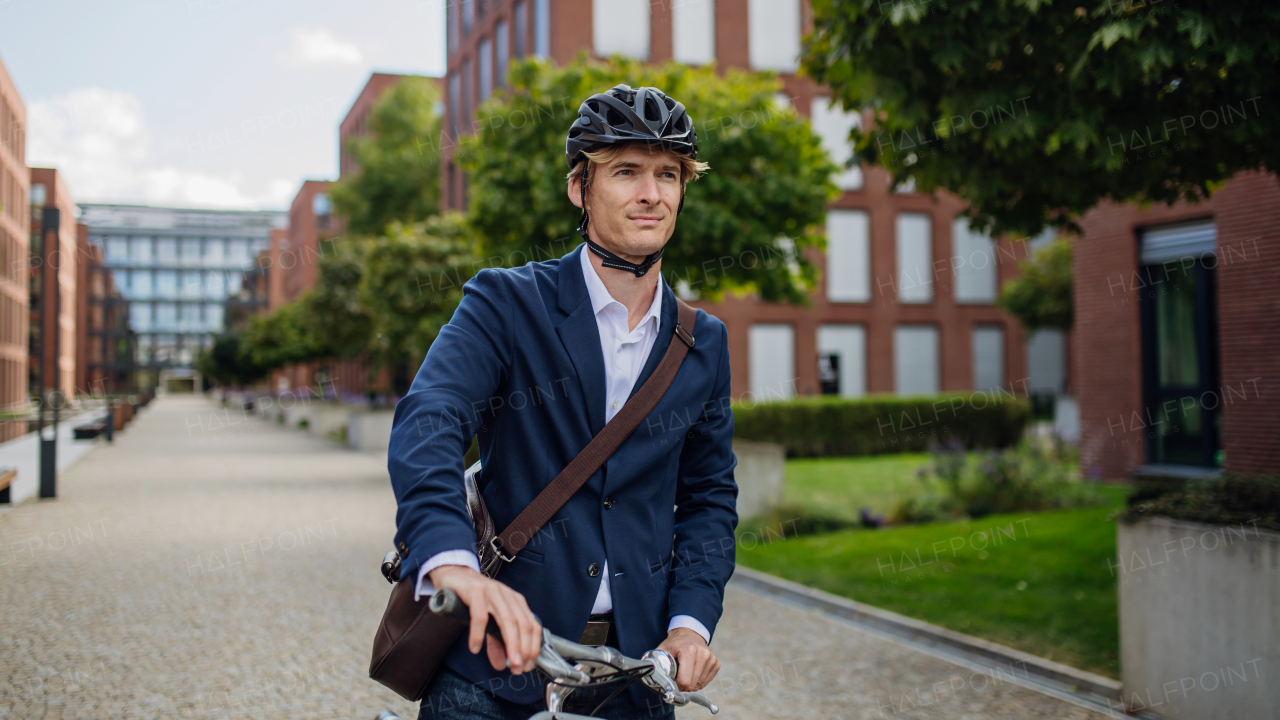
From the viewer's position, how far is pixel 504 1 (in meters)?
34.0

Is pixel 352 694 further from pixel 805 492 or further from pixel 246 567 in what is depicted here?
pixel 805 492

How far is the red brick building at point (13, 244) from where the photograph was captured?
165 feet

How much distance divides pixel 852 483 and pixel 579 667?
1622 centimetres

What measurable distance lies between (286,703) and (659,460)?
416 centimetres

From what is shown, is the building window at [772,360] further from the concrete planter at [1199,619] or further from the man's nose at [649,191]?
the man's nose at [649,191]

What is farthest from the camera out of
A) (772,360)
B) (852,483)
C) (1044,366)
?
(1044,366)

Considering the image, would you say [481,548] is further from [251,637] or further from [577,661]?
[251,637]

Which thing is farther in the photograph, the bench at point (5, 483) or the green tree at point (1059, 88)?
the bench at point (5, 483)

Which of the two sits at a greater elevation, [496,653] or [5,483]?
[496,653]

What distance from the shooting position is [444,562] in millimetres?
1548

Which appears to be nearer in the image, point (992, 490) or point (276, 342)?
point (992, 490)

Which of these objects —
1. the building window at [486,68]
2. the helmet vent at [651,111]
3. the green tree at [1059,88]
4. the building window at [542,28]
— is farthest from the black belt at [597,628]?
the building window at [486,68]

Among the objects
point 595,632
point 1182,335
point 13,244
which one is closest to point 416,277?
point 1182,335

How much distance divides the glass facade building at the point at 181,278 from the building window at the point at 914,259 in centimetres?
8790
